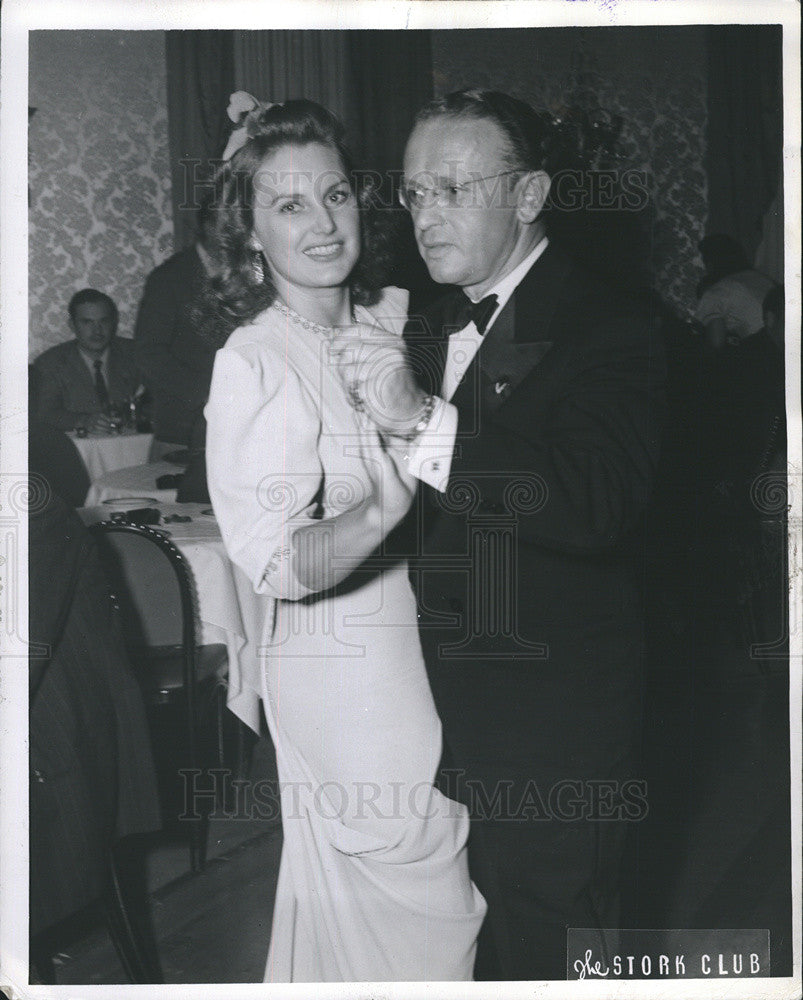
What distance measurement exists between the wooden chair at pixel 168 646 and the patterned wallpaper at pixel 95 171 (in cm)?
41

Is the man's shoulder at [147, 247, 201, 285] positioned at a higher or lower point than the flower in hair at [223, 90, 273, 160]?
lower

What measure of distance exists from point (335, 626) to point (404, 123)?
96 cm

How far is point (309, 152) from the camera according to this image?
2025mm

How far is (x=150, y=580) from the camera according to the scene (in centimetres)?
205

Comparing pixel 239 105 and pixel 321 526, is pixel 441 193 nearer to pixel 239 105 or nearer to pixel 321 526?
pixel 239 105

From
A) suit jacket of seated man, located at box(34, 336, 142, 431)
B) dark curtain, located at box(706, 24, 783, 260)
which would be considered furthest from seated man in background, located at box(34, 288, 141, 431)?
dark curtain, located at box(706, 24, 783, 260)

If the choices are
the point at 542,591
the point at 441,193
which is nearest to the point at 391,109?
the point at 441,193

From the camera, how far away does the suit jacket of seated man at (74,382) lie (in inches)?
80.7

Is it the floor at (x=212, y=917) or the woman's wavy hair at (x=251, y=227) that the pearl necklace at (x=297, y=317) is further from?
the floor at (x=212, y=917)

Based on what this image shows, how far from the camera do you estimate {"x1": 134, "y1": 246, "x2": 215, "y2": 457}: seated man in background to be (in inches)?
80.4

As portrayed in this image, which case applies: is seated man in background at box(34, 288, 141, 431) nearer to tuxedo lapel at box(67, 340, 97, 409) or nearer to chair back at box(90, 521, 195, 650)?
tuxedo lapel at box(67, 340, 97, 409)

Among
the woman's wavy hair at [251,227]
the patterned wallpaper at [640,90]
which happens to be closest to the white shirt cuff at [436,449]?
the woman's wavy hair at [251,227]

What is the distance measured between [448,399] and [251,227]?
19.4 inches

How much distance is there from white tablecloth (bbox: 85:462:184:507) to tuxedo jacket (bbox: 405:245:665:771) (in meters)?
0.48
